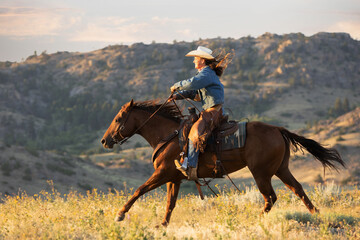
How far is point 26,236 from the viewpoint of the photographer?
699 cm

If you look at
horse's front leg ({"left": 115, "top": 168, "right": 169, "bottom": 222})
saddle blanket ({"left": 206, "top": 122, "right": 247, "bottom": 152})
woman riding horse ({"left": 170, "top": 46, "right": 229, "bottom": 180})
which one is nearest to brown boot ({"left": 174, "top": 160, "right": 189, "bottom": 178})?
woman riding horse ({"left": 170, "top": 46, "right": 229, "bottom": 180})

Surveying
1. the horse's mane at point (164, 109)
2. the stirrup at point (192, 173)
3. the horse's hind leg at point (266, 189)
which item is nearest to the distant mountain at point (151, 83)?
the horse's mane at point (164, 109)

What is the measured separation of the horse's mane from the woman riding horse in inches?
12.1

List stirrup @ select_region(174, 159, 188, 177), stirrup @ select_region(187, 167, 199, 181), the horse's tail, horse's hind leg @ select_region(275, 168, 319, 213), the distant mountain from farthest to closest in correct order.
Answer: the distant mountain < the horse's tail < horse's hind leg @ select_region(275, 168, 319, 213) < stirrup @ select_region(187, 167, 199, 181) < stirrup @ select_region(174, 159, 188, 177)

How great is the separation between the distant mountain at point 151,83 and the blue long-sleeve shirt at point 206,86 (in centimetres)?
5626

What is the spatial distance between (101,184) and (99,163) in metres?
11.1

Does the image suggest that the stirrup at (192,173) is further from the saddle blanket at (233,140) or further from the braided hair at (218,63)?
the braided hair at (218,63)

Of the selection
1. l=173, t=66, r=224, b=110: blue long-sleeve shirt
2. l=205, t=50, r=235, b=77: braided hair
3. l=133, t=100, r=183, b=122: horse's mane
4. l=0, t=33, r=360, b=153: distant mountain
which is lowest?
l=0, t=33, r=360, b=153: distant mountain

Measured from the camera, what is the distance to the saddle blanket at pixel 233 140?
7.54m

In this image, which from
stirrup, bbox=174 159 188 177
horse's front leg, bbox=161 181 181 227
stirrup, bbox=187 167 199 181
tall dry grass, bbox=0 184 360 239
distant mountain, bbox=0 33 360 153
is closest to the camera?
tall dry grass, bbox=0 184 360 239

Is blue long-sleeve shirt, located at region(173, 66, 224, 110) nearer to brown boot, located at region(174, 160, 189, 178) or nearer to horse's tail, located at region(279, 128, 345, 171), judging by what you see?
brown boot, located at region(174, 160, 189, 178)

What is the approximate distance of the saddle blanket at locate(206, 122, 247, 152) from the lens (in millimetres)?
7539

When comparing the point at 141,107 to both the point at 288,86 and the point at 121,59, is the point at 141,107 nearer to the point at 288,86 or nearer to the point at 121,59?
the point at 288,86

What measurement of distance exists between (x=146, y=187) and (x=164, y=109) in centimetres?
159
